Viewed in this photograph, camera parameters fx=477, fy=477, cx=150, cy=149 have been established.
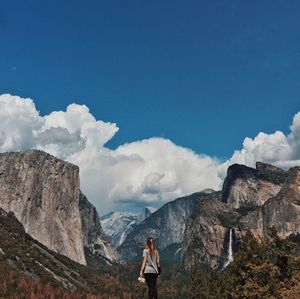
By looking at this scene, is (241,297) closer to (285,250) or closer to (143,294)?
(285,250)

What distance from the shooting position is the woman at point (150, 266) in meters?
23.9

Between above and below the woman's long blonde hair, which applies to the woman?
below

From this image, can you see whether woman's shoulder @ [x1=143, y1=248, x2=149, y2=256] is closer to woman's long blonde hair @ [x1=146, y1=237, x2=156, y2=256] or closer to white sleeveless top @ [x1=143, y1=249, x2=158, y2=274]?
white sleeveless top @ [x1=143, y1=249, x2=158, y2=274]

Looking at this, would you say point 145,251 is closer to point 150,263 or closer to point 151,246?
point 151,246

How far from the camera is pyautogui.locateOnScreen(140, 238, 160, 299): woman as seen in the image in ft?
78.5

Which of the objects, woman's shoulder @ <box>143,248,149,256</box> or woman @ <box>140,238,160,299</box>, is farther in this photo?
woman's shoulder @ <box>143,248,149,256</box>

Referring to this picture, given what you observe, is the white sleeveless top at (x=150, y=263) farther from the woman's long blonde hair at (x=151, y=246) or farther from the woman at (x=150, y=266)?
the woman's long blonde hair at (x=151, y=246)

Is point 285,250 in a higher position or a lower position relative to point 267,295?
higher

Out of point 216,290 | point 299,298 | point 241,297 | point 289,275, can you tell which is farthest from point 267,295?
point 216,290

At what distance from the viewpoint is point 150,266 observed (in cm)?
2402

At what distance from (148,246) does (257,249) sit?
2118 inches

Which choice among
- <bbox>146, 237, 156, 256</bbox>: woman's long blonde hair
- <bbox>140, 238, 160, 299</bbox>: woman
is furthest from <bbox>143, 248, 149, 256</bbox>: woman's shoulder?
<bbox>146, 237, 156, 256</bbox>: woman's long blonde hair

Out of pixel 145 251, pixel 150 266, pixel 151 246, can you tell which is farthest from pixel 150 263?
pixel 151 246

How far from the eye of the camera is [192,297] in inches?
5344
